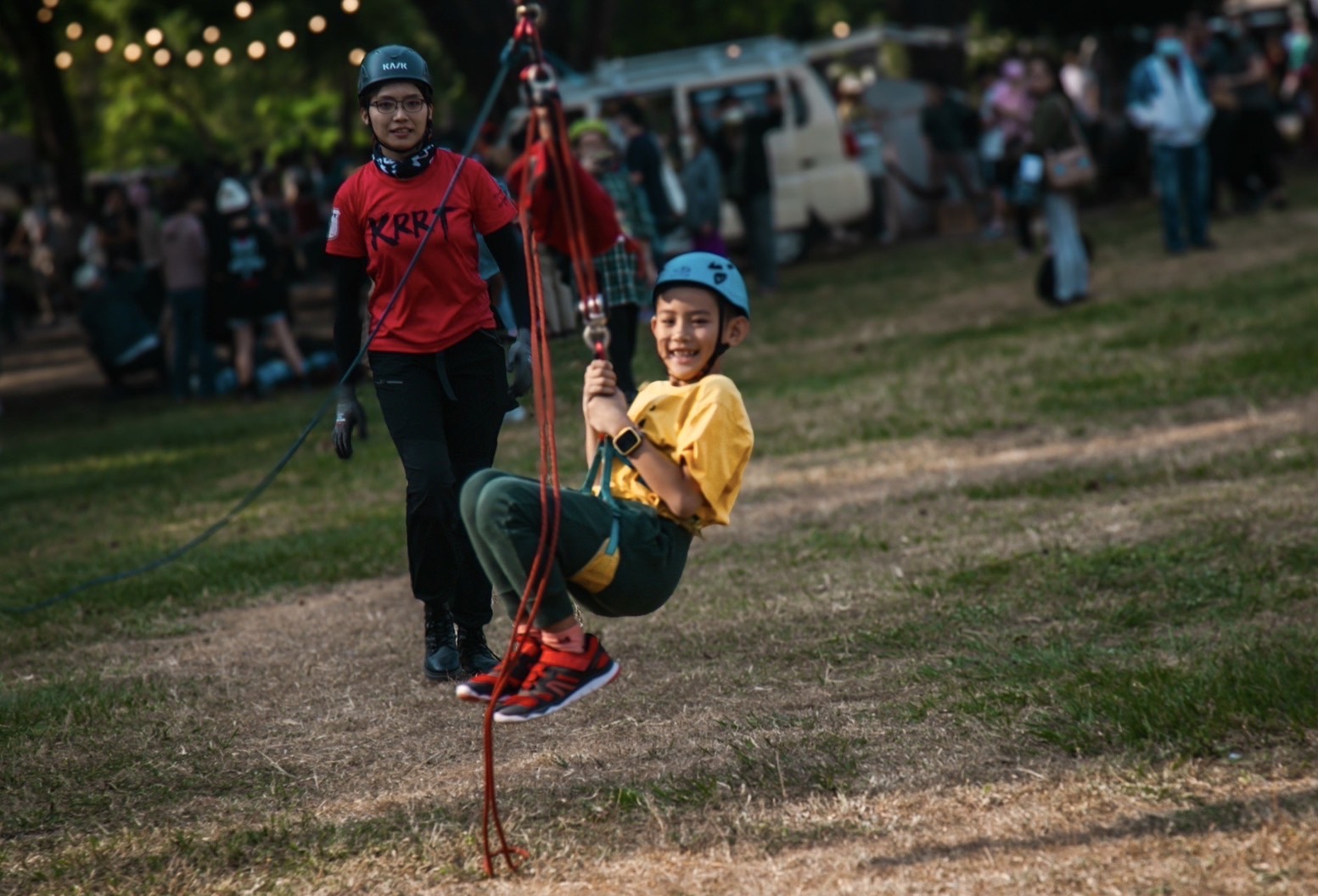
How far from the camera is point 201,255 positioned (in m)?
15.9

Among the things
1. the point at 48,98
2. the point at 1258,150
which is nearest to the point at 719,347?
the point at 1258,150

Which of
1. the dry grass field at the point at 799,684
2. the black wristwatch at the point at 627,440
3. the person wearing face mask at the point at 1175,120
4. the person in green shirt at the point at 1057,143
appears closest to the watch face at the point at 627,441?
the black wristwatch at the point at 627,440

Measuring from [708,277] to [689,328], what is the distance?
146 millimetres

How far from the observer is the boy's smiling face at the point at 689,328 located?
4.52m

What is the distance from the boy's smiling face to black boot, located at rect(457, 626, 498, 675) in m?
1.75

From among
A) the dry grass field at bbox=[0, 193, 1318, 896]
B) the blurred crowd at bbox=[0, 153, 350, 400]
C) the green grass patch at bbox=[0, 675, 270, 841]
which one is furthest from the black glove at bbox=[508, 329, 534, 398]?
A: the blurred crowd at bbox=[0, 153, 350, 400]

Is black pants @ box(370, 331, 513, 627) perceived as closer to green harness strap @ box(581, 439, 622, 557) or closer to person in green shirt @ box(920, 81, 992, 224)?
green harness strap @ box(581, 439, 622, 557)

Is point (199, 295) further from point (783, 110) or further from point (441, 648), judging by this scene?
point (441, 648)

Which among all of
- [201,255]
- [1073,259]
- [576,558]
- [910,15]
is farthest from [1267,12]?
[576,558]

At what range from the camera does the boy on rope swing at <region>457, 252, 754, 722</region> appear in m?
4.13

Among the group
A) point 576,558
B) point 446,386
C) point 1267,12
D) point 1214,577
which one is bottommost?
point 1214,577

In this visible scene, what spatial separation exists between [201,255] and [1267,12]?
33856 millimetres

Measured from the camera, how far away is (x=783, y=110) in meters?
21.6

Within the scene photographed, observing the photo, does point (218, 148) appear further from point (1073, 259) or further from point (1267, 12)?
point (1073, 259)
